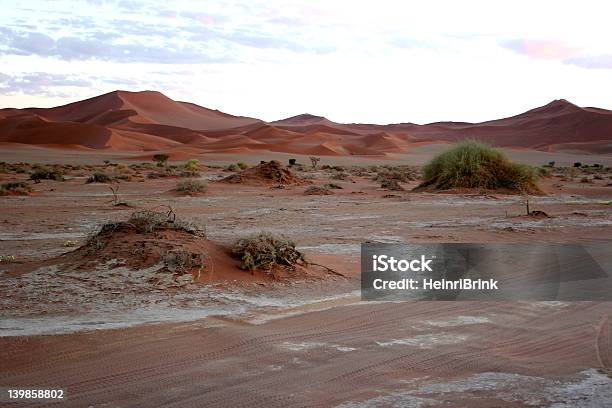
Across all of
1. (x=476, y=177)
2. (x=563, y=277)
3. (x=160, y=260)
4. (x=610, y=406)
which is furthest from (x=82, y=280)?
(x=476, y=177)

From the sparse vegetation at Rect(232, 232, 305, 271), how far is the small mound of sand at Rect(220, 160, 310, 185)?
20.2 m

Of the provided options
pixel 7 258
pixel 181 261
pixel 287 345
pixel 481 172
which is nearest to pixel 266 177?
pixel 481 172

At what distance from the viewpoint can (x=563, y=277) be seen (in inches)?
396

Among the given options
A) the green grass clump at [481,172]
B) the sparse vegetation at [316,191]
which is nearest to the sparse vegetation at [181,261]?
the sparse vegetation at [316,191]

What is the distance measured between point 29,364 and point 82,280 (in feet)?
9.23

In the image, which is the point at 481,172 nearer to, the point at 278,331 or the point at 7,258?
the point at 7,258

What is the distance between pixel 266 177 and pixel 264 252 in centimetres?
2157

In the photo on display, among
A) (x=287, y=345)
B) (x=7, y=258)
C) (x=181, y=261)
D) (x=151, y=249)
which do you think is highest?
(x=151, y=249)

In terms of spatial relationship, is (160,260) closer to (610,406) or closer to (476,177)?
(610,406)

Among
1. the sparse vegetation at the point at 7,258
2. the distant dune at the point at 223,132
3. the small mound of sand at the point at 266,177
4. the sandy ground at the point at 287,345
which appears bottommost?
the sandy ground at the point at 287,345

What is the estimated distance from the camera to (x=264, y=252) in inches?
389

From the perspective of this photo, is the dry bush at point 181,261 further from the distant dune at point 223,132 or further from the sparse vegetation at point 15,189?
the distant dune at point 223,132

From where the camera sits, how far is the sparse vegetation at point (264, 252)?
9.73 metres

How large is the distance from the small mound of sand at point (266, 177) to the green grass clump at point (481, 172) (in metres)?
7.26
